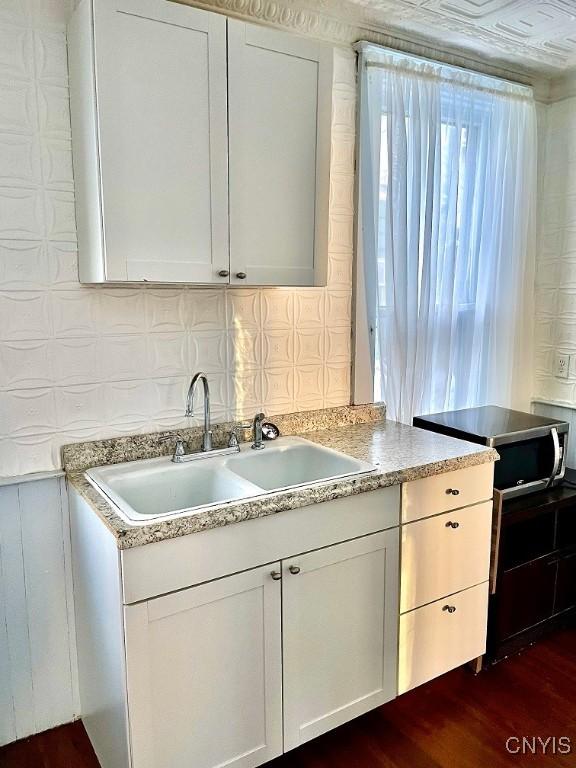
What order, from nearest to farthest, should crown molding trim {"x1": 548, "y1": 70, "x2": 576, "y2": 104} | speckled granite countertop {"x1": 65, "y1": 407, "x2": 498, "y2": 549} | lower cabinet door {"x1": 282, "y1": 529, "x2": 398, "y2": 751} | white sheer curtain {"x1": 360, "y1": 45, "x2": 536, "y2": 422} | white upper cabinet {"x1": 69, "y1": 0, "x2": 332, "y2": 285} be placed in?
1. speckled granite countertop {"x1": 65, "y1": 407, "x2": 498, "y2": 549}
2. white upper cabinet {"x1": 69, "y1": 0, "x2": 332, "y2": 285}
3. lower cabinet door {"x1": 282, "y1": 529, "x2": 398, "y2": 751}
4. white sheer curtain {"x1": 360, "y1": 45, "x2": 536, "y2": 422}
5. crown molding trim {"x1": 548, "y1": 70, "x2": 576, "y2": 104}

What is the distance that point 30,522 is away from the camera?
179cm

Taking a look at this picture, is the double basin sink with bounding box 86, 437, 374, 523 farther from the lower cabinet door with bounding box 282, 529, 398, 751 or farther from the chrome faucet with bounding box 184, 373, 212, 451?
the lower cabinet door with bounding box 282, 529, 398, 751

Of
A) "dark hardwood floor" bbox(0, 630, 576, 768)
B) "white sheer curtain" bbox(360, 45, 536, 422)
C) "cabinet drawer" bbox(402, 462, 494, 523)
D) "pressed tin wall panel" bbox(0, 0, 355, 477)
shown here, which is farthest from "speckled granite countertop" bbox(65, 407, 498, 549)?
"dark hardwood floor" bbox(0, 630, 576, 768)

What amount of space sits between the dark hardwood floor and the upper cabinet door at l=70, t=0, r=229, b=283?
57.5 inches

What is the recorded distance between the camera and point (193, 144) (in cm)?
162

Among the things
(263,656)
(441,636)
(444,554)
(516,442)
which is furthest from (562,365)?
(263,656)

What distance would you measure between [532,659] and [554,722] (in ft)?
1.16

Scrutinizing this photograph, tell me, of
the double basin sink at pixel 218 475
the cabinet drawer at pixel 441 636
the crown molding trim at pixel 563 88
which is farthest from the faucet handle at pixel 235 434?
the crown molding trim at pixel 563 88

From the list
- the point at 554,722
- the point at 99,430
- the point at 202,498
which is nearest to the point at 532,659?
the point at 554,722

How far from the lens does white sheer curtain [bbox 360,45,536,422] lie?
232cm

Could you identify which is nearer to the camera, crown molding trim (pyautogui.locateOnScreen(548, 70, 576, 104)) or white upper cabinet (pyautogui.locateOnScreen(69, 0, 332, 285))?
white upper cabinet (pyautogui.locateOnScreen(69, 0, 332, 285))

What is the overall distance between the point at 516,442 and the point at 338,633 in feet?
3.28

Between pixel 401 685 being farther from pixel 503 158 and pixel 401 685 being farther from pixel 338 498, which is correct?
pixel 503 158

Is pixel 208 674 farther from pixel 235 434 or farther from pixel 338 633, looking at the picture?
pixel 235 434
